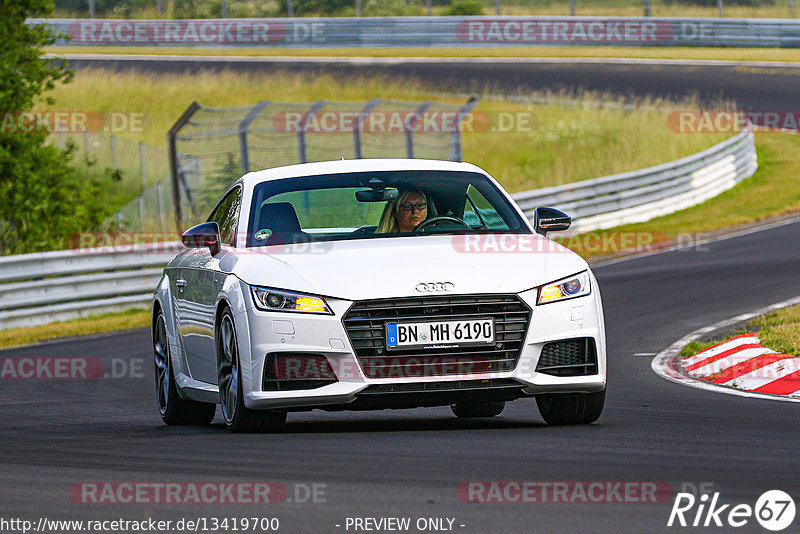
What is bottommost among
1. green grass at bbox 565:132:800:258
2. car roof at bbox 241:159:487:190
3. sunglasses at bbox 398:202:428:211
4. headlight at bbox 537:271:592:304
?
green grass at bbox 565:132:800:258

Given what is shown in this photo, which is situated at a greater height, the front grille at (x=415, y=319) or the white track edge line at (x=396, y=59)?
the front grille at (x=415, y=319)

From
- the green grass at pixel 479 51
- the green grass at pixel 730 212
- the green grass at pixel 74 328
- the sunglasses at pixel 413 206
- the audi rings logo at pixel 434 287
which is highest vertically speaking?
the sunglasses at pixel 413 206

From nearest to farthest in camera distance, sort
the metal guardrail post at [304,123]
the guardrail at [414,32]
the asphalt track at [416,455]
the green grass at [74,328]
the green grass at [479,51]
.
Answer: the asphalt track at [416,455], the green grass at [74,328], the metal guardrail post at [304,123], the green grass at [479,51], the guardrail at [414,32]

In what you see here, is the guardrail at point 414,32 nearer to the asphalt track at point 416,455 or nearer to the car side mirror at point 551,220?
the asphalt track at point 416,455

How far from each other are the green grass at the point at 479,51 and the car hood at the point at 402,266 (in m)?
36.5

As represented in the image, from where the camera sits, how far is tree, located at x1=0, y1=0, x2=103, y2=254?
2172cm

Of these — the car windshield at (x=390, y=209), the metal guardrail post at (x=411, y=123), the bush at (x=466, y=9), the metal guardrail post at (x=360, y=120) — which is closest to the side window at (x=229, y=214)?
the car windshield at (x=390, y=209)

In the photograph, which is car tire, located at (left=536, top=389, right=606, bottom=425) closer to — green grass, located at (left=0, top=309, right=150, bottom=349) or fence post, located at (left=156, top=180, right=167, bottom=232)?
green grass, located at (left=0, top=309, right=150, bottom=349)

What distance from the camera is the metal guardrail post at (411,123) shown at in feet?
77.2

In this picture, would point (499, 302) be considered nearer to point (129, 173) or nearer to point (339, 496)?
point (339, 496)

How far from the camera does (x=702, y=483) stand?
5.79 m

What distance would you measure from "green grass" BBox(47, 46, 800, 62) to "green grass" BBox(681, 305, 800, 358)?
30926 mm

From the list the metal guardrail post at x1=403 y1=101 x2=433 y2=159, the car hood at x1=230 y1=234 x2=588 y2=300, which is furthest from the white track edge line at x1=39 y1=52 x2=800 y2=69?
the car hood at x1=230 y1=234 x2=588 y2=300

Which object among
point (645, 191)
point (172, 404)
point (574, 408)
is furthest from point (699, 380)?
point (645, 191)
